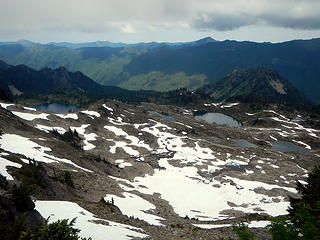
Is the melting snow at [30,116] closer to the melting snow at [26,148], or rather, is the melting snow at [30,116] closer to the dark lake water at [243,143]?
the melting snow at [26,148]

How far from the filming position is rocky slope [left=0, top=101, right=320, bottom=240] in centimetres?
3862

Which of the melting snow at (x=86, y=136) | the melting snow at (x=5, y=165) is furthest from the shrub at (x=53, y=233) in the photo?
the melting snow at (x=86, y=136)

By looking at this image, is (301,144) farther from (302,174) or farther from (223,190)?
(223,190)

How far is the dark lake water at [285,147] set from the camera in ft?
508

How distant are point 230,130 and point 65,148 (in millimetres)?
110425

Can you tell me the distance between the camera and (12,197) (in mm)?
27578

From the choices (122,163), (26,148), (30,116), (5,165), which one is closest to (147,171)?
(122,163)

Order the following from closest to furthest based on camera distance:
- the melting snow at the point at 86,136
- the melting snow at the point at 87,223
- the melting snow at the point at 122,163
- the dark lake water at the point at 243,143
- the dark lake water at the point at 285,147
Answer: the melting snow at the point at 87,223
the melting snow at the point at 122,163
the melting snow at the point at 86,136
the dark lake water at the point at 285,147
the dark lake water at the point at 243,143

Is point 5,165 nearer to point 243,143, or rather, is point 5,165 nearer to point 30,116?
point 30,116

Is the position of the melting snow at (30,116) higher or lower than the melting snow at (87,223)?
lower

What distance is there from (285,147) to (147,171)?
86.5 metres

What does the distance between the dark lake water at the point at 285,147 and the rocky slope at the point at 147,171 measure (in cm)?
123

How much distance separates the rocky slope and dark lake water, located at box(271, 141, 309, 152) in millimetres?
1234

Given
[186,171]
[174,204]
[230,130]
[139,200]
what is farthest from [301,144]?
[139,200]
